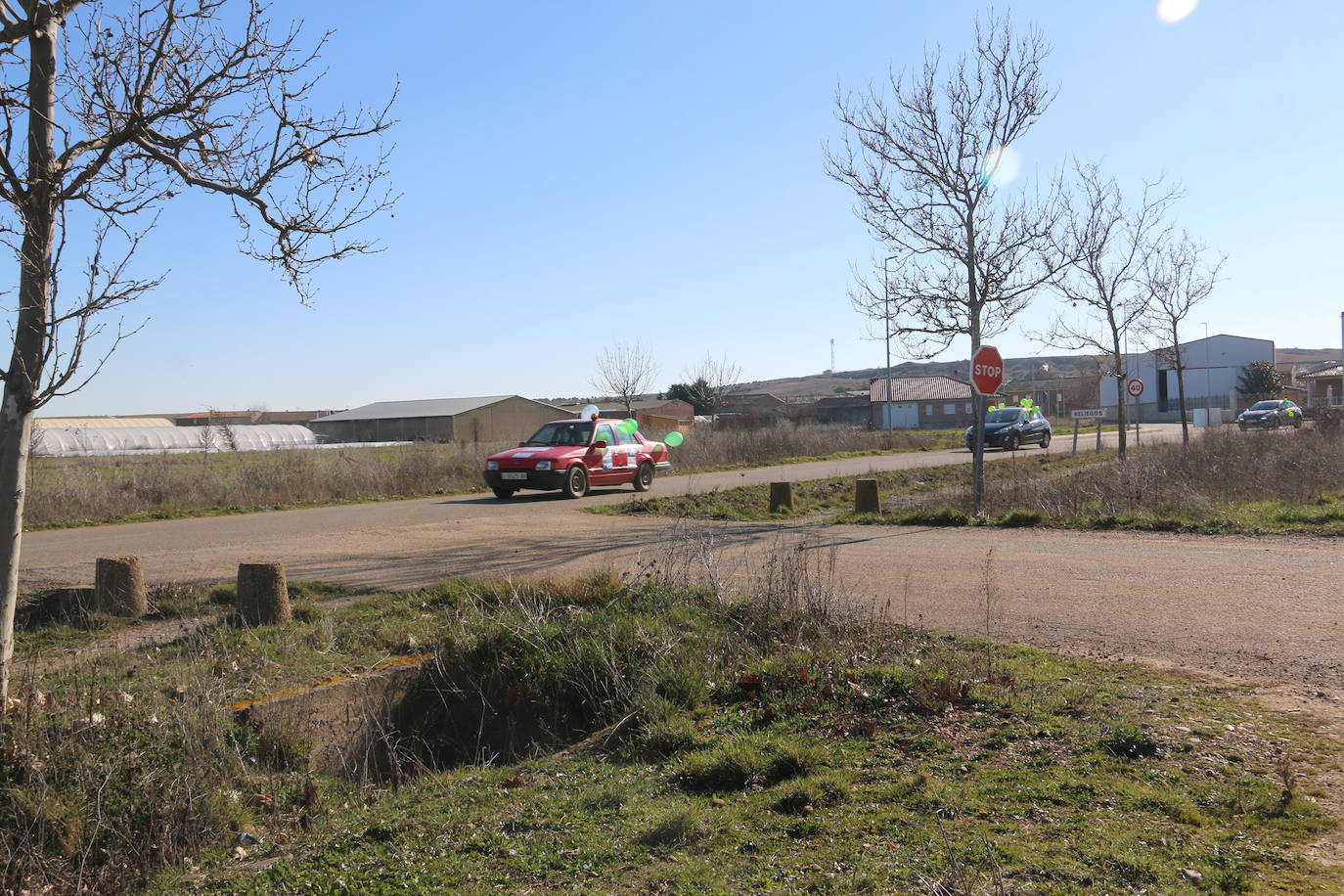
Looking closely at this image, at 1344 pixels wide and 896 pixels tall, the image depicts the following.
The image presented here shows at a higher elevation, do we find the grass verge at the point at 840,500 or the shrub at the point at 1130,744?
the grass verge at the point at 840,500

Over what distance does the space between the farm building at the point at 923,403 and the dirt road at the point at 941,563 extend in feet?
260

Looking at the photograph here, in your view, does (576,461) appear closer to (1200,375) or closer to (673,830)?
(673,830)

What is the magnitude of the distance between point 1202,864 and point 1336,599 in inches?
240

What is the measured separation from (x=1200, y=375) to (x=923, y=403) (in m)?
25.4

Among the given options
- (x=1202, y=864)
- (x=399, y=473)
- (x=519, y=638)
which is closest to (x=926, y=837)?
(x=1202, y=864)

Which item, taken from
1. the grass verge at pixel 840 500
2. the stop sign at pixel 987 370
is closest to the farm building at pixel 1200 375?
the grass verge at pixel 840 500

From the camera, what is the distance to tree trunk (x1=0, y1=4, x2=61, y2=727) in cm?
497

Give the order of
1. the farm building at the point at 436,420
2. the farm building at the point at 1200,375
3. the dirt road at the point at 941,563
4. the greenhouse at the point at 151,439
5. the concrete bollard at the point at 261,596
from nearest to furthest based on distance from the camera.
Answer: the dirt road at the point at 941,563 < the concrete bollard at the point at 261,596 < the greenhouse at the point at 151,439 < the farm building at the point at 1200,375 < the farm building at the point at 436,420

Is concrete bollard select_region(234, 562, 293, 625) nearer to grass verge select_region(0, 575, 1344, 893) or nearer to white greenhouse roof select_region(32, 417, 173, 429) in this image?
grass verge select_region(0, 575, 1344, 893)

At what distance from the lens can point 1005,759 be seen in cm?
490

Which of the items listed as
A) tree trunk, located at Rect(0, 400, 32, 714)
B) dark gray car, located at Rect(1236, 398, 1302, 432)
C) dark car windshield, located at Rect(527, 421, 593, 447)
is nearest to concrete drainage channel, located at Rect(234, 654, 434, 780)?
tree trunk, located at Rect(0, 400, 32, 714)

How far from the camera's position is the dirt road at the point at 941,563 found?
7543 mm

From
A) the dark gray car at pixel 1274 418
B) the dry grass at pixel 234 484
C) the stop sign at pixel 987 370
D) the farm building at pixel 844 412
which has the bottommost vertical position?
the dry grass at pixel 234 484

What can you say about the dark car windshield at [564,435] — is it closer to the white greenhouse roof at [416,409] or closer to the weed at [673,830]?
the weed at [673,830]
